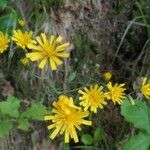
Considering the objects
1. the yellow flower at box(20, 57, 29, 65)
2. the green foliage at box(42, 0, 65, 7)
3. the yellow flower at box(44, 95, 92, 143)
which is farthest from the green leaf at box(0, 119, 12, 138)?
the green foliage at box(42, 0, 65, 7)

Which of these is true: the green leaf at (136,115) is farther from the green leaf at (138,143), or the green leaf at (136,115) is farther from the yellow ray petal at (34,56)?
the yellow ray petal at (34,56)

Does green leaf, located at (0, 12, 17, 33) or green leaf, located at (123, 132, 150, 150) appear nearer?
green leaf, located at (123, 132, 150, 150)

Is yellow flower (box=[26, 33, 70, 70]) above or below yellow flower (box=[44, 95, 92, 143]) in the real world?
above

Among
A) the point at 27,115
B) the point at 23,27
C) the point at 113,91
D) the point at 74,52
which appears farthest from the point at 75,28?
the point at 27,115

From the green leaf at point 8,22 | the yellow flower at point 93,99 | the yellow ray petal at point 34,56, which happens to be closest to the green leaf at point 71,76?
the yellow flower at point 93,99

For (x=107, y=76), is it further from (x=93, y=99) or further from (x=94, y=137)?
(x=94, y=137)

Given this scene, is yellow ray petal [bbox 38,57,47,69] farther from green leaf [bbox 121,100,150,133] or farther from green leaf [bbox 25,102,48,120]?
green leaf [bbox 121,100,150,133]

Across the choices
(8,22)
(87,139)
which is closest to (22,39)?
(8,22)
